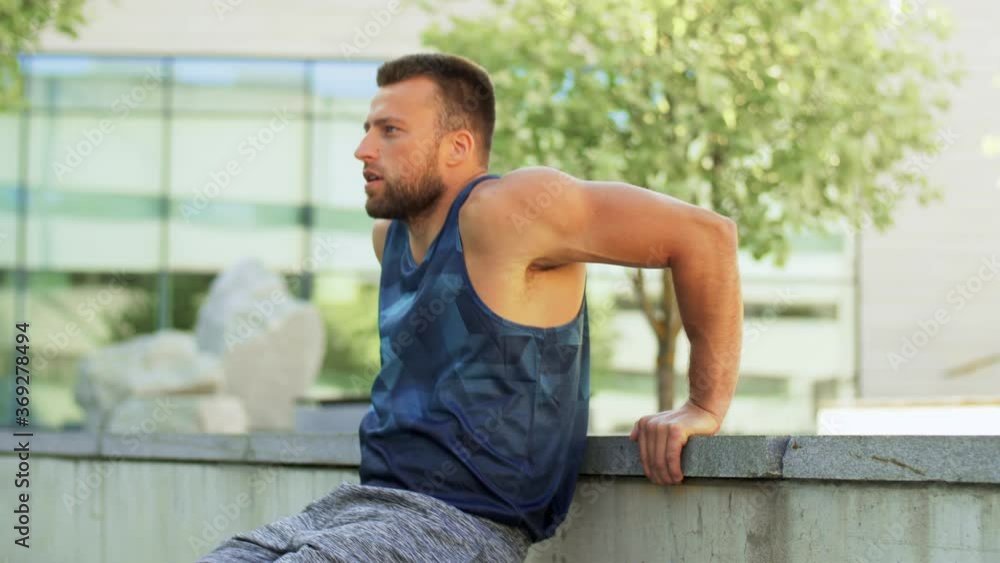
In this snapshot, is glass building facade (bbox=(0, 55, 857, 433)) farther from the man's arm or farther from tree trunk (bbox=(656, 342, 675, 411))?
the man's arm

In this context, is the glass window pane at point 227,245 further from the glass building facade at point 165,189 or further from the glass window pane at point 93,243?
the glass window pane at point 93,243

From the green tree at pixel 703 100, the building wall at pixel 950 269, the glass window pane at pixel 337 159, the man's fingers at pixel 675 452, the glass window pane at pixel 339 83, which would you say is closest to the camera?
the man's fingers at pixel 675 452

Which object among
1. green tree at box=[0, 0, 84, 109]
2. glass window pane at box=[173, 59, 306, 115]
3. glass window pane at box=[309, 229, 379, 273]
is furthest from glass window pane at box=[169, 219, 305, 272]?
green tree at box=[0, 0, 84, 109]

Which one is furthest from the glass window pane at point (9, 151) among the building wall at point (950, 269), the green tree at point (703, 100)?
the building wall at point (950, 269)

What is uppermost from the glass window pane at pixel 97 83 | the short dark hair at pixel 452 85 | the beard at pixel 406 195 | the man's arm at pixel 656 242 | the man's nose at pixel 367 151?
the glass window pane at pixel 97 83

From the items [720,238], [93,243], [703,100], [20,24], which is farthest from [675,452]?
[93,243]

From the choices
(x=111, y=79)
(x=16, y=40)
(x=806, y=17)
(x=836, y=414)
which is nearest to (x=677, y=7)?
(x=806, y=17)

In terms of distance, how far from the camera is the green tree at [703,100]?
31.9 feet

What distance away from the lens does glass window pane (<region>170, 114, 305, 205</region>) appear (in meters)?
18.6

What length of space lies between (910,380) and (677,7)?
9358 mm

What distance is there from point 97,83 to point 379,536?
675 inches

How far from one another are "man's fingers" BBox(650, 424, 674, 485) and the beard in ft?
2.15

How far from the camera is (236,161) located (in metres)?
18.6

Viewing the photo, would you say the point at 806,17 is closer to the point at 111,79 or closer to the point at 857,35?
the point at 857,35
